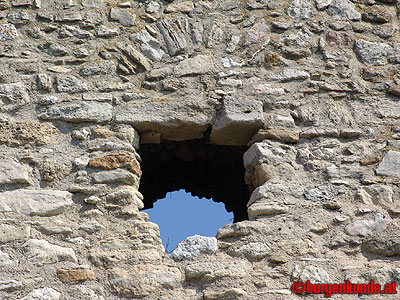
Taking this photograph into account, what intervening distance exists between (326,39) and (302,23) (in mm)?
207

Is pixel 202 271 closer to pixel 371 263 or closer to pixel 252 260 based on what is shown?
pixel 252 260

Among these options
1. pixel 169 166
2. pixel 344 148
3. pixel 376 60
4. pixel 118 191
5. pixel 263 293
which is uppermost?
pixel 376 60

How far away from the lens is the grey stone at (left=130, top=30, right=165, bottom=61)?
166 inches

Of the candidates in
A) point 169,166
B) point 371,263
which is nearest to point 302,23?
point 169,166

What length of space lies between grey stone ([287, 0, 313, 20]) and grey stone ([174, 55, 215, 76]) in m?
0.75

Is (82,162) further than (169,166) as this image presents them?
No

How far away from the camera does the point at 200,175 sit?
4840mm

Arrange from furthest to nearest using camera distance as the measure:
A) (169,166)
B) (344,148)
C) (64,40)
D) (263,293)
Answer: (169,166), (64,40), (344,148), (263,293)

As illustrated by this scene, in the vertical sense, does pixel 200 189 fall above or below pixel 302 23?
below

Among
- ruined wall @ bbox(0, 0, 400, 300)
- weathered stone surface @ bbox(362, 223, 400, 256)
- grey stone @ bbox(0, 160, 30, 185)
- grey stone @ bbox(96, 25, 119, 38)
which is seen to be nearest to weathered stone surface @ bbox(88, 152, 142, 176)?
ruined wall @ bbox(0, 0, 400, 300)

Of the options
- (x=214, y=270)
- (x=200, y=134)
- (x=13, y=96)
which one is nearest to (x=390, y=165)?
(x=200, y=134)

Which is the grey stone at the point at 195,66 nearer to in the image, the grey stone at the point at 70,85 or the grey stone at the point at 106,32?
the grey stone at the point at 106,32

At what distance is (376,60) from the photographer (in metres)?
4.35

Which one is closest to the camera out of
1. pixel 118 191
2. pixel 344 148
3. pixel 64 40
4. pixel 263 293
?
pixel 263 293
